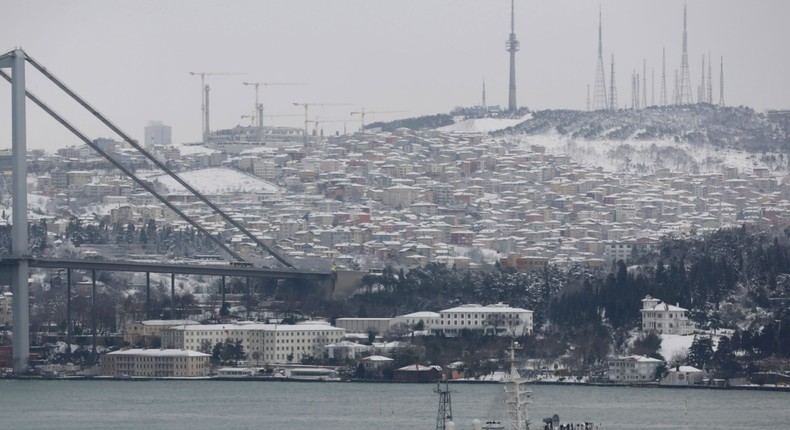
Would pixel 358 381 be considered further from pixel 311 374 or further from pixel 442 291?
pixel 442 291

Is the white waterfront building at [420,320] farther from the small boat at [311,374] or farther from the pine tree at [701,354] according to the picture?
the pine tree at [701,354]

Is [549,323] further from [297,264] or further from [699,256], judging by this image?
[297,264]

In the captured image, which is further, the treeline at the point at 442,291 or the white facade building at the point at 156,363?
the treeline at the point at 442,291

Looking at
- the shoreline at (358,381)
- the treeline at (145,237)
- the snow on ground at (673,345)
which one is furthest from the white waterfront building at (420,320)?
the treeline at (145,237)

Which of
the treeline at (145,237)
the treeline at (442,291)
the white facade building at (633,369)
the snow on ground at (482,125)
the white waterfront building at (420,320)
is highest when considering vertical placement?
the snow on ground at (482,125)

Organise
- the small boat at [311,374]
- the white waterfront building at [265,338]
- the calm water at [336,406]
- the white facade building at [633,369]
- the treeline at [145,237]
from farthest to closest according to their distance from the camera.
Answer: the treeline at [145,237], the white waterfront building at [265,338], the small boat at [311,374], the white facade building at [633,369], the calm water at [336,406]

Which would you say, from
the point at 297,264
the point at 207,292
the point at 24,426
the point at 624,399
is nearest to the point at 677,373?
the point at 624,399

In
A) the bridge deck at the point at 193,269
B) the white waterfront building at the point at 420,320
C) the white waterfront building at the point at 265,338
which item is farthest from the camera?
the bridge deck at the point at 193,269

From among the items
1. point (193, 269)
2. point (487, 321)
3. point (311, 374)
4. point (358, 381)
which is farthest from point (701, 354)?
point (193, 269)
